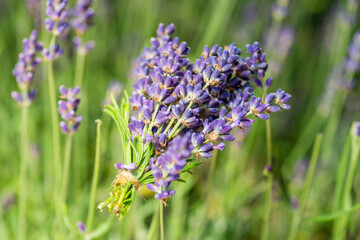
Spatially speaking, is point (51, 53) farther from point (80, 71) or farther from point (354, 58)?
point (354, 58)

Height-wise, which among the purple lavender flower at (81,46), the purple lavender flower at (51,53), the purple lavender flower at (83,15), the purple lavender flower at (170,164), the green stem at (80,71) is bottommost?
the purple lavender flower at (170,164)

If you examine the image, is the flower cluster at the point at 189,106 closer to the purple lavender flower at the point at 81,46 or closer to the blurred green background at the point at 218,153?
the blurred green background at the point at 218,153

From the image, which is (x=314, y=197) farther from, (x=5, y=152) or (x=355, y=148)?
(x=5, y=152)

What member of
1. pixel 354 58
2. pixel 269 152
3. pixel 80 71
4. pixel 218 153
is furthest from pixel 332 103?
pixel 80 71

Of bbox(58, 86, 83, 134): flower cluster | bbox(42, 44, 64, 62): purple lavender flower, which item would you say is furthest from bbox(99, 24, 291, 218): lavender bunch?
bbox(42, 44, 64, 62): purple lavender flower

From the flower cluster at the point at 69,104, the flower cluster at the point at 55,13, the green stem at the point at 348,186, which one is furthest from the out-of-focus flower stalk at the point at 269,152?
the flower cluster at the point at 55,13

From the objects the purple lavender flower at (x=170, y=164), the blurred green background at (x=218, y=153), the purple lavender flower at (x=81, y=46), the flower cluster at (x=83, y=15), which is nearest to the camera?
the purple lavender flower at (x=170, y=164)
